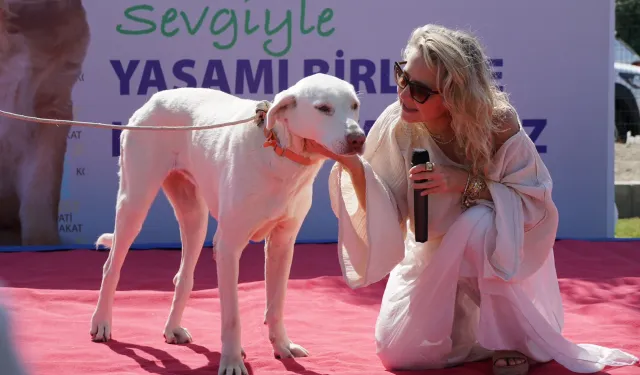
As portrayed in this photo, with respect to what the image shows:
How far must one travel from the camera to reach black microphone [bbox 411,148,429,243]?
356 centimetres

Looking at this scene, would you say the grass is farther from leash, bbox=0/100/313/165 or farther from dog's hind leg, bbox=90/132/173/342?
leash, bbox=0/100/313/165

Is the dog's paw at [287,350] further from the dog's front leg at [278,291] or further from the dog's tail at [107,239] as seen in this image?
the dog's tail at [107,239]

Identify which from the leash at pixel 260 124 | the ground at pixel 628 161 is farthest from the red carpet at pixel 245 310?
the ground at pixel 628 161

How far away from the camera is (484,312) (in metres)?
3.57

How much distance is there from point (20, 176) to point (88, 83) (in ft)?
3.00

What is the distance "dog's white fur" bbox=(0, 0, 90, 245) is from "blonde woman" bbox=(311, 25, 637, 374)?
408 cm

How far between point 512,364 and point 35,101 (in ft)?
16.2

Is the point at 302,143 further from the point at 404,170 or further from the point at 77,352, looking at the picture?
the point at 77,352

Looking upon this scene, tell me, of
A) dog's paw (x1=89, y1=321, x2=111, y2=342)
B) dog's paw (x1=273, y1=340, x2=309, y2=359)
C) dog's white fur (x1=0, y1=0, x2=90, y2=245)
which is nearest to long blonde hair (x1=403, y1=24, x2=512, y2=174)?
dog's paw (x1=273, y1=340, x2=309, y2=359)

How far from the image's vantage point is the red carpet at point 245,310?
390 cm

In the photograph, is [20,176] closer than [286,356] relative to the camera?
No

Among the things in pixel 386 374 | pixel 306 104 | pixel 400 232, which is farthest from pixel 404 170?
pixel 386 374

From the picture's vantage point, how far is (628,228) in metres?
10.1

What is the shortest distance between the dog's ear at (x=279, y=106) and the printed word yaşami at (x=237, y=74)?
3847 millimetres
